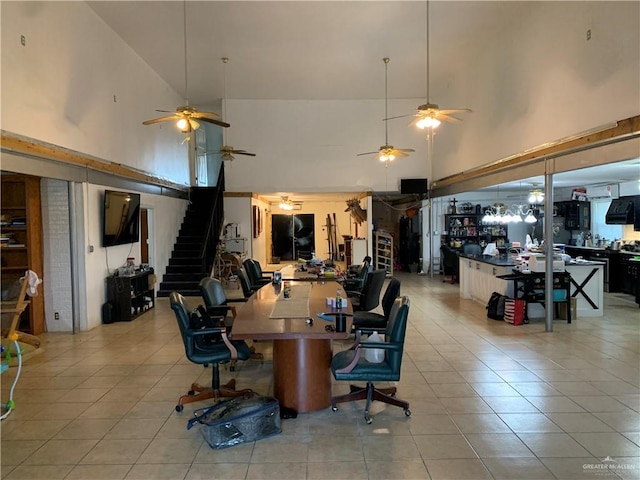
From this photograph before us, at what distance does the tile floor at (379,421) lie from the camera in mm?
2779

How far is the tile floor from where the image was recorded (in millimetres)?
2779

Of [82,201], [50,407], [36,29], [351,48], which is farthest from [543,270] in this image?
[36,29]

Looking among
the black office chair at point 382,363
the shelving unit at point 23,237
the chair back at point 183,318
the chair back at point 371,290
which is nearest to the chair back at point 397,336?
the black office chair at point 382,363

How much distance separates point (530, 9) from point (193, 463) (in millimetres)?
7566

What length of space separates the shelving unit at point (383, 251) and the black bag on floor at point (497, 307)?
550 cm

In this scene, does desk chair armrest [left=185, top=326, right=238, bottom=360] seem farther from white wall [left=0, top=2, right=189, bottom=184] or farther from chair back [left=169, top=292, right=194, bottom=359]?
white wall [left=0, top=2, right=189, bottom=184]

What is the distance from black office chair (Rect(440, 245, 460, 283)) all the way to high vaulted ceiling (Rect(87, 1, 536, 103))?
396 cm

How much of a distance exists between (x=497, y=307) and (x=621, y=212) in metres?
5.27

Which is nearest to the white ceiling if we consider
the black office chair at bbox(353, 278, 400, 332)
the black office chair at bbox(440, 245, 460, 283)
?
the black office chair at bbox(440, 245, 460, 283)

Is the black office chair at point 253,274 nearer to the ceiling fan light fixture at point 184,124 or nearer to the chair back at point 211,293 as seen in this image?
the chair back at point 211,293

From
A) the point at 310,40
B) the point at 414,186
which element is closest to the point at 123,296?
the point at 310,40

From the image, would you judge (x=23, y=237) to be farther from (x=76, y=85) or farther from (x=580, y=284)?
(x=580, y=284)

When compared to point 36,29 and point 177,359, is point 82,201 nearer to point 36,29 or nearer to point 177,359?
point 36,29

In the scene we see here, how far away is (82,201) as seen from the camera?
6.29 m
